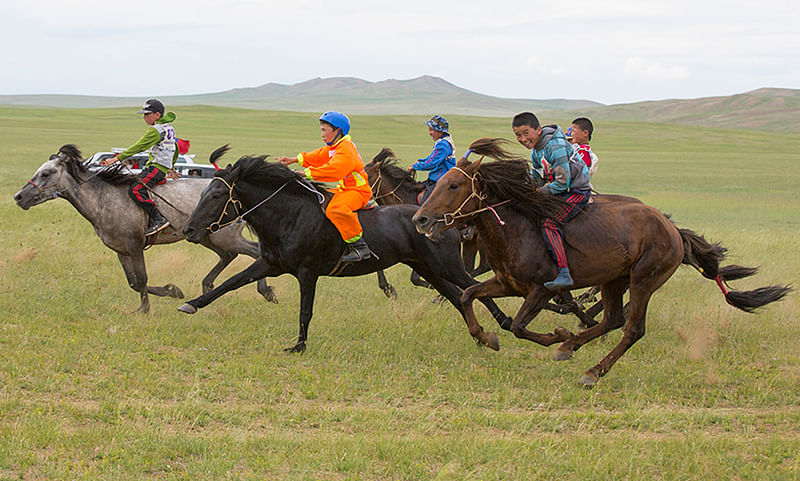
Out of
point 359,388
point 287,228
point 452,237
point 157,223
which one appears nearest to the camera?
point 359,388

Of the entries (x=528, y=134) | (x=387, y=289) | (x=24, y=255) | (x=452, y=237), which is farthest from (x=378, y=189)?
(x=24, y=255)

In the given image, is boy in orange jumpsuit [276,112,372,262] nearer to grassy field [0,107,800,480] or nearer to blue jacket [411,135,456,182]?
grassy field [0,107,800,480]

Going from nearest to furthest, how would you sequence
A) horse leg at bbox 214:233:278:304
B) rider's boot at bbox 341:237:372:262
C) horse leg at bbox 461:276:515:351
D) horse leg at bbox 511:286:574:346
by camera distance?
horse leg at bbox 511:286:574:346, horse leg at bbox 461:276:515:351, rider's boot at bbox 341:237:372:262, horse leg at bbox 214:233:278:304

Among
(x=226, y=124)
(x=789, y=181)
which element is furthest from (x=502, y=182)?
(x=226, y=124)

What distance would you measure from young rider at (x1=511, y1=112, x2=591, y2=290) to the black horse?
1226 mm

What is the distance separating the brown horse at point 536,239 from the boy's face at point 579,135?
200 cm

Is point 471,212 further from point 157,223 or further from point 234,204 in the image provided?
point 157,223

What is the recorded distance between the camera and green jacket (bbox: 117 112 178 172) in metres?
9.77

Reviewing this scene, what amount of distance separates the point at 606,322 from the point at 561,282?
37.9 inches

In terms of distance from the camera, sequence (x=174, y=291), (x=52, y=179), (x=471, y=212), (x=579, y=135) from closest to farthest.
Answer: (x=471, y=212), (x=579, y=135), (x=52, y=179), (x=174, y=291)

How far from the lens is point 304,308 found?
835 cm

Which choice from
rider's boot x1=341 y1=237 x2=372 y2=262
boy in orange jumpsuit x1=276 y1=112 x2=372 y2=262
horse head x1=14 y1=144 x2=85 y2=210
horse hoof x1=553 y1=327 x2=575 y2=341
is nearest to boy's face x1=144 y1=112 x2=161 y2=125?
horse head x1=14 y1=144 x2=85 y2=210

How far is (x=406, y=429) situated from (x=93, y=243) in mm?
10421

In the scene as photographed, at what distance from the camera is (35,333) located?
8.31 meters
